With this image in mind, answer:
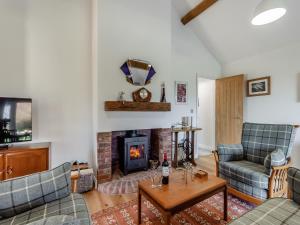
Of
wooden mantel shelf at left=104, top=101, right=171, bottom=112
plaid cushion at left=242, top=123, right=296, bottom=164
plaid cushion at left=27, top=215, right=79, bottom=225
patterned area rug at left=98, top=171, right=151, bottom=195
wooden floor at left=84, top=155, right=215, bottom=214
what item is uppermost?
wooden mantel shelf at left=104, top=101, right=171, bottom=112

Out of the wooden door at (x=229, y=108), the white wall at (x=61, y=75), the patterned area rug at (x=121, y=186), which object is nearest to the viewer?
the patterned area rug at (x=121, y=186)

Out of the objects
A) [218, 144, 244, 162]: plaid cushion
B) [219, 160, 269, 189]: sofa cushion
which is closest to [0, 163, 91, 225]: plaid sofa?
[219, 160, 269, 189]: sofa cushion

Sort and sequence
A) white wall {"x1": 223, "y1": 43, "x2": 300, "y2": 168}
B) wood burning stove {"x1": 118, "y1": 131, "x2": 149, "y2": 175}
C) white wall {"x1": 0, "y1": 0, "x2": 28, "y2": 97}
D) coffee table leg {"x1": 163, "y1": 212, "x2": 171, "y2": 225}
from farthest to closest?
white wall {"x1": 223, "y1": 43, "x2": 300, "y2": 168}
wood burning stove {"x1": 118, "y1": 131, "x2": 149, "y2": 175}
white wall {"x1": 0, "y1": 0, "x2": 28, "y2": 97}
coffee table leg {"x1": 163, "y1": 212, "x2": 171, "y2": 225}

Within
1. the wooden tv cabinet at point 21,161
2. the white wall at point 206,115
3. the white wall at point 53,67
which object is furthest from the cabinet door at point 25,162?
the white wall at point 206,115

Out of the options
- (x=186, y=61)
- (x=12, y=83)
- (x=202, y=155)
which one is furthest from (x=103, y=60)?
(x=202, y=155)

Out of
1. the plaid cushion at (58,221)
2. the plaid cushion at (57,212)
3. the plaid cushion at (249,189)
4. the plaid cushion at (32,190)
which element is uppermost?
the plaid cushion at (58,221)

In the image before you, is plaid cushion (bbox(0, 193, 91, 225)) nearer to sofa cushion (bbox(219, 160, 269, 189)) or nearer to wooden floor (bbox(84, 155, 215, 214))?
wooden floor (bbox(84, 155, 215, 214))

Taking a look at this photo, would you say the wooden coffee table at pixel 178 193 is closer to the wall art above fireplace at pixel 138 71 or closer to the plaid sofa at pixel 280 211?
the plaid sofa at pixel 280 211

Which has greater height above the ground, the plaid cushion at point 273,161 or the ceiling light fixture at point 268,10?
the ceiling light fixture at point 268,10

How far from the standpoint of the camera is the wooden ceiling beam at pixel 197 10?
332 centimetres

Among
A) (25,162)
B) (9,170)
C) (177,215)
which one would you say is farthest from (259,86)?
(9,170)

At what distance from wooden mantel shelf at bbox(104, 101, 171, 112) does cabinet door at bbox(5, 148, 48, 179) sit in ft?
3.65

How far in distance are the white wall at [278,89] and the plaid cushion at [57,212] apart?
3.71m

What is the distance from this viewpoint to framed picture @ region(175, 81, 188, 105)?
13.0 feet
